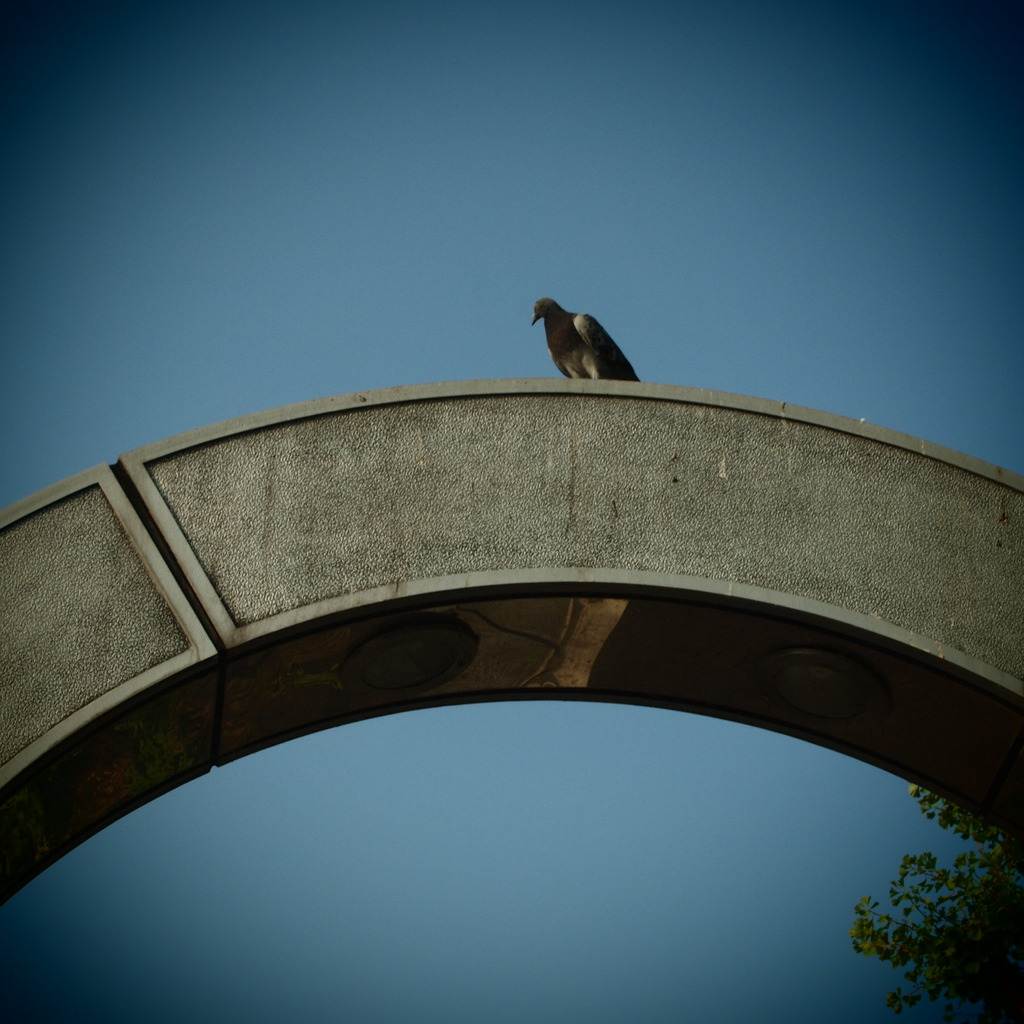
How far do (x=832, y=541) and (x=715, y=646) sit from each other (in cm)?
46

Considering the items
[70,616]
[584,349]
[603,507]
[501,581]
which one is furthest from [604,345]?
[70,616]

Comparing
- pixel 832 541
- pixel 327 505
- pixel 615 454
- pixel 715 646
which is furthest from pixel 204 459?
pixel 832 541

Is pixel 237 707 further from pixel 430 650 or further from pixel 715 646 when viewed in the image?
pixel 715 646

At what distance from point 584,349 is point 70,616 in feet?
7.28

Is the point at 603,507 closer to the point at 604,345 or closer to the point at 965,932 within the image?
the point at 604,345

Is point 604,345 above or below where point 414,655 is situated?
above

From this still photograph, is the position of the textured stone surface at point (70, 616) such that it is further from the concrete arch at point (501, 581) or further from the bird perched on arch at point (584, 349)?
the bird perched on arch at point (584, 349)

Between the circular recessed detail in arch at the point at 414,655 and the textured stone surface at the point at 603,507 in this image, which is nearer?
the textured stone surface at the point at 603,507

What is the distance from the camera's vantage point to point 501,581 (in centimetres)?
315

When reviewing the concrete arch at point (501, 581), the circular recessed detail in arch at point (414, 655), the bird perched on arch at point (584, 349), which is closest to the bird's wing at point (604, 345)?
the bird perched on arch at point (584, 349)

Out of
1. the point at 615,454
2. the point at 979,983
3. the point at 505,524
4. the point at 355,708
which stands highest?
the point at 615,454

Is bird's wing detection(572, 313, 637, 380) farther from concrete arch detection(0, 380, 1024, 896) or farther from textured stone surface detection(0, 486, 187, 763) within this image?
textured stone surface detection(0, 486, 187, 763)

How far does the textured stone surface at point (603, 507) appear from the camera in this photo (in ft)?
10.4

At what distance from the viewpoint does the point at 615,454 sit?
3.38 meters
